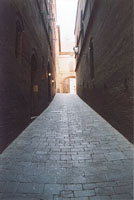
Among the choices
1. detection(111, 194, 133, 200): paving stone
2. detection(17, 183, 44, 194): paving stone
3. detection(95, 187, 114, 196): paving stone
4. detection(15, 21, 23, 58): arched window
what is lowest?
detection(111, 194, 133, 200): paving stone

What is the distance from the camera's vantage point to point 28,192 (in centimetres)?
189

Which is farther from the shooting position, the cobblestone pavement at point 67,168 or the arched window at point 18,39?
the arched window at point 18,39

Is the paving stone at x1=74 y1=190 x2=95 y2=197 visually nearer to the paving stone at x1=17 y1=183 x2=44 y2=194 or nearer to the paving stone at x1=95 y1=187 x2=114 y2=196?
the paving stone at x1=95 y1=187 x2=114 y2=196

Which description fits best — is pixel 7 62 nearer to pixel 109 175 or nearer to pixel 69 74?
pixel 109 175

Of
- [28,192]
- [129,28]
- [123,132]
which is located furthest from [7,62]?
[123,132]

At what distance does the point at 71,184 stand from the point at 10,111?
8.95ft

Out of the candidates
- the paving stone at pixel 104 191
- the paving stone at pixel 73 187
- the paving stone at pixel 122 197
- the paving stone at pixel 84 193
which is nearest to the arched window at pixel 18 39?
the paving stone at pixel 73 187

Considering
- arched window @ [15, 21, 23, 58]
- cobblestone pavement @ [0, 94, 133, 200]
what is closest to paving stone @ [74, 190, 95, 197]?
cobblestone pavement @ [0, 94, 133, 200]

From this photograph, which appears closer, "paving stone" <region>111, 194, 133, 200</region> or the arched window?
"paving stone" <region>111, 194, 133, 200</region>

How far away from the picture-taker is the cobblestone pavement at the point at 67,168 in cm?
189

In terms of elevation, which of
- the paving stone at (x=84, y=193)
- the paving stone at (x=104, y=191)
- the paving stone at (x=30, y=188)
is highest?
the paving stone at (x=30, y=188)

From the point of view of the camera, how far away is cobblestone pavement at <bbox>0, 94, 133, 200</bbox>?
189 cm

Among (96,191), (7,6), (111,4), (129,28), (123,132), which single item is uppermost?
(111,4)

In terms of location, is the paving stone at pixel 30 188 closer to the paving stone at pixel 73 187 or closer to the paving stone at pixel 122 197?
the paving stone at pixel 73 187
